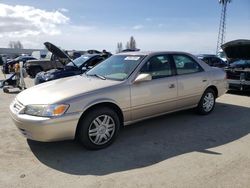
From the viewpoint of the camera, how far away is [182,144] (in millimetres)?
4480

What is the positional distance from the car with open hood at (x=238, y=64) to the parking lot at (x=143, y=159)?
3382 millimetres

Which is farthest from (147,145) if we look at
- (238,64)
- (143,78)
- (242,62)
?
(242,62)

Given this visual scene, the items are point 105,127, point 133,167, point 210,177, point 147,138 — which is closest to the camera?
point 210,177

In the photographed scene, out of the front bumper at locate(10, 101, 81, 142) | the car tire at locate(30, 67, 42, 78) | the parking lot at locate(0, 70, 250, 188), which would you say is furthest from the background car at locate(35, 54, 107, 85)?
the car tire at locate(30, 67, 42, 78)

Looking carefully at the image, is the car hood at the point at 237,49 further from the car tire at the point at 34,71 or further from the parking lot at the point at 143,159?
the car tire at the point at 34,71

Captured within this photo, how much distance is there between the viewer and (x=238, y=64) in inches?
377

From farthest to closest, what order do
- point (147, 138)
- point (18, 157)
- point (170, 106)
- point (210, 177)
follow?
point (170, 106)
point (147, 138)
point (18, 157)
point (210, 177)

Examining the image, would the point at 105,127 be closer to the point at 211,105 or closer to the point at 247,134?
the point at 247,134

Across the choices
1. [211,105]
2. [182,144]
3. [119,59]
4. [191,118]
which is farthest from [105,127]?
[211,105]

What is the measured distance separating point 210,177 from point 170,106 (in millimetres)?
2129

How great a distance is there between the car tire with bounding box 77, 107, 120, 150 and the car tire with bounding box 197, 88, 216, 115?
2494 mm

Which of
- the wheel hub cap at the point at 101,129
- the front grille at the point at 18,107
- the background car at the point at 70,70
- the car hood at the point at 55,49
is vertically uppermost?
the car hood at the point at 55,49

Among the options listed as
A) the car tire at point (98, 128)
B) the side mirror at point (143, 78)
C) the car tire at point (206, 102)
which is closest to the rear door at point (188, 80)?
the car tire at point (206, 102)

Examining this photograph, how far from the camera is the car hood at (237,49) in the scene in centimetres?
878
